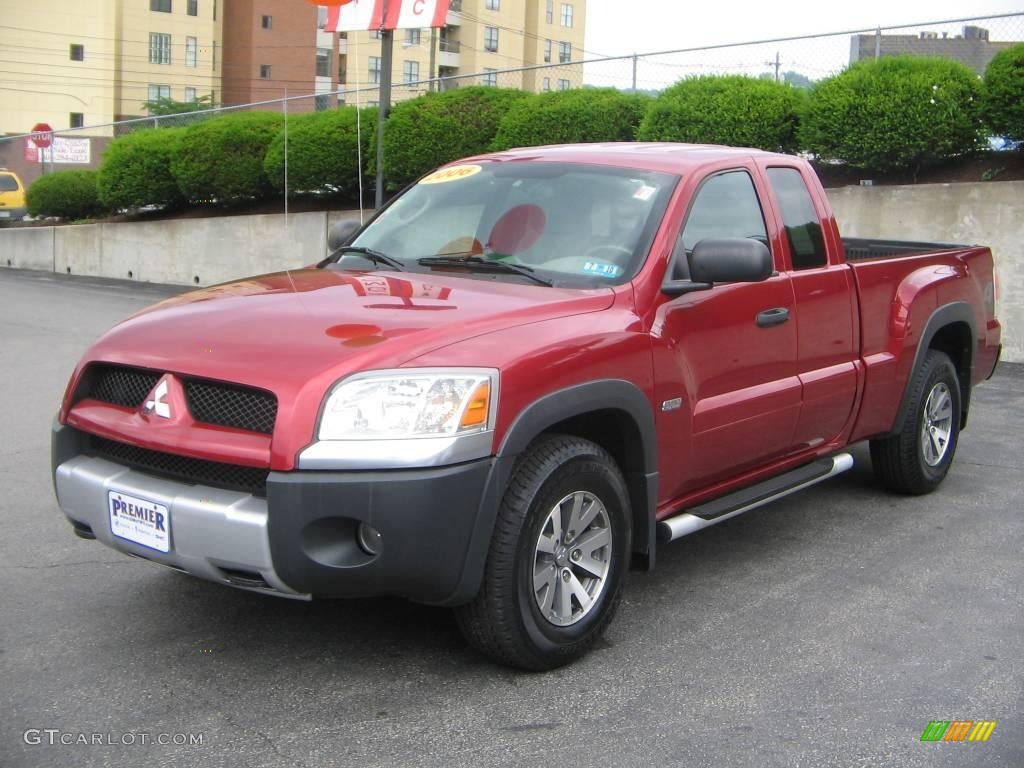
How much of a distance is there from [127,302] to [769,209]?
1332cm

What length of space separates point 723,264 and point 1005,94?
892cm

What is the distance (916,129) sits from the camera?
12.6 meters

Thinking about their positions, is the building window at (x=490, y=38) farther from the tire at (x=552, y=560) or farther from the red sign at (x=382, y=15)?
the tire at (x=552, y=560)

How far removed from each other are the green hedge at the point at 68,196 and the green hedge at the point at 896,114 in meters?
16.3

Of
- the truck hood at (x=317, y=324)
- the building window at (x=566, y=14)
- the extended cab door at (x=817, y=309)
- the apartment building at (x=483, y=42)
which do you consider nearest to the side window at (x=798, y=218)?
the extended cab door at (x=817, y=309)

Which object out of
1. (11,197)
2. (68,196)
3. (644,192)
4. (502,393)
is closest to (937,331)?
(644,192)

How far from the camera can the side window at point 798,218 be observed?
5.54 m

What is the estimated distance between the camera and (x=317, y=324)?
4008mm

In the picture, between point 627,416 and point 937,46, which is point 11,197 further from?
point 627,416

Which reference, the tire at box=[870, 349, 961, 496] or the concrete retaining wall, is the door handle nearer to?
the tire at box=[870, 349, 961, 496]

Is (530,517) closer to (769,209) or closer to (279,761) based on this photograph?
(279,761)

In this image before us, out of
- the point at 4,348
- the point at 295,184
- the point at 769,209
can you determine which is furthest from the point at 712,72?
the point at 769,209

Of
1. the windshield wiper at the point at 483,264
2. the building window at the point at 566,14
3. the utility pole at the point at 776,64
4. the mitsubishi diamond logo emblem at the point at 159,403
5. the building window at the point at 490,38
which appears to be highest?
the building window at the point at 566,14

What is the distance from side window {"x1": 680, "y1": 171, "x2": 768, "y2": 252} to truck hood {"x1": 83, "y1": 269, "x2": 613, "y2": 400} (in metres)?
0.73
